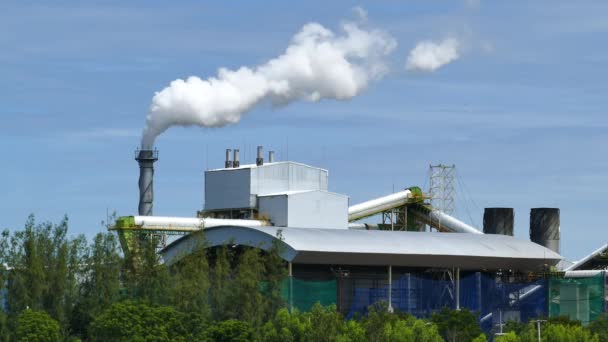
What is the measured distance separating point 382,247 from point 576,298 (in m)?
15.8

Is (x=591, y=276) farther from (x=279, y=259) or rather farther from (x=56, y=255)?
(x=56, y=255)

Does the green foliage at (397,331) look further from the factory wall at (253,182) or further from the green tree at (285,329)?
the factory wall at (253,182)

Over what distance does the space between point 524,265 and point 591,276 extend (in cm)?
752

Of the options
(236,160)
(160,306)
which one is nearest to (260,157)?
(236,160)

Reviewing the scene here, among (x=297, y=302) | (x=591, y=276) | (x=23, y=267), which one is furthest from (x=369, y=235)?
(x=23, y=267)

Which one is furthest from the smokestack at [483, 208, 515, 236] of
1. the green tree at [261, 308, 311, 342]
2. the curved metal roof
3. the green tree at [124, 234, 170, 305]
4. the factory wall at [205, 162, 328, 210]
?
the green tree at [261, 308, 311, 342]

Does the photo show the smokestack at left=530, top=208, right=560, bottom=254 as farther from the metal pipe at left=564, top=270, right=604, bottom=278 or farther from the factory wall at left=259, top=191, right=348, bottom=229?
the factory wall at left=259, top=191, right=348, bottom=229

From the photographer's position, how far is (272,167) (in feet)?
362

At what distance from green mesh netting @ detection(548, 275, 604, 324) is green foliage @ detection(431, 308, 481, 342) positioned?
19355mm

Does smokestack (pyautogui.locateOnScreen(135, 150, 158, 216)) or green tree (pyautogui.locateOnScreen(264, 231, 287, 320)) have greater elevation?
smokestack (pyautogui.locateOnScreen(135, 150, 158, 216))

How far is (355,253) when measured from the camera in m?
89.0

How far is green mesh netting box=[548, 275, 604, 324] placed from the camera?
95750 millimetres

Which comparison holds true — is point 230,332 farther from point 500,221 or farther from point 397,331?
point 500,221

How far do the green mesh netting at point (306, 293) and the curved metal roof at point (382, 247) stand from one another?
165 cm
